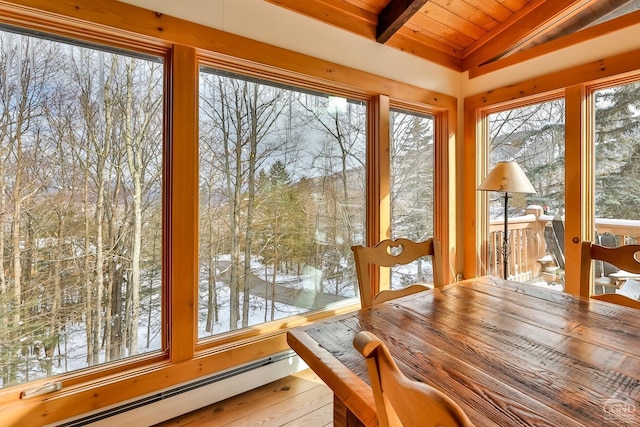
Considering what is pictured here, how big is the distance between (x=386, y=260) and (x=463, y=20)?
221 cm

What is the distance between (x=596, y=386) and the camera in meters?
0.75

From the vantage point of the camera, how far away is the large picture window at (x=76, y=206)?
1389 millimetres

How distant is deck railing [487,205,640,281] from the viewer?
2605mm

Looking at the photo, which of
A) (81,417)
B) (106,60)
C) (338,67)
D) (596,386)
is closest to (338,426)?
(596,386)

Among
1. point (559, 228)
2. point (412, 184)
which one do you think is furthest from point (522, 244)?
point (412, 184)

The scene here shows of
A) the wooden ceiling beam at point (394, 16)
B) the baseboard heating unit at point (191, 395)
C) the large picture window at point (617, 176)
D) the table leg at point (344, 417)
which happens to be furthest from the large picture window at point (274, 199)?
the large picture window at point (617, 176)

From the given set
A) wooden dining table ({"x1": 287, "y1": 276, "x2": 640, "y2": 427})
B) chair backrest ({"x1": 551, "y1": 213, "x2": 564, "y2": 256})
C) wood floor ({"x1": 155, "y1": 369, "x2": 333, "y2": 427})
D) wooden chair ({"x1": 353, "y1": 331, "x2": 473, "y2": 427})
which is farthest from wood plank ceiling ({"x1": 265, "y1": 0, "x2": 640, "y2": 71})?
wood floor ({"x1": 155, "y1": 369, "x2": 333, "y2": 427})

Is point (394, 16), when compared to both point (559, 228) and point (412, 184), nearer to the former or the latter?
point (412, 184)

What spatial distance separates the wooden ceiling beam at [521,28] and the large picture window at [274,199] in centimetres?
129

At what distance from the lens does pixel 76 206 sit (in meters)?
1.51

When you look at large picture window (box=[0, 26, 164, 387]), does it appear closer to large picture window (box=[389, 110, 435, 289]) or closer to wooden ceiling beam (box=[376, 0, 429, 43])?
wooden ceiling beam (box=[376, 0, 429, 43])

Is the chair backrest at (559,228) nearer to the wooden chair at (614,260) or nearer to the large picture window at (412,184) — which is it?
the large picture window at (412,184)

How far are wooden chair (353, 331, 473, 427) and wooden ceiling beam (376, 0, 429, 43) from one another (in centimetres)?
215

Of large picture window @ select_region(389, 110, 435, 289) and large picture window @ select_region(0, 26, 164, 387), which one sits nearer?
large picture window @ select_region(0, 26, 164, 387)
